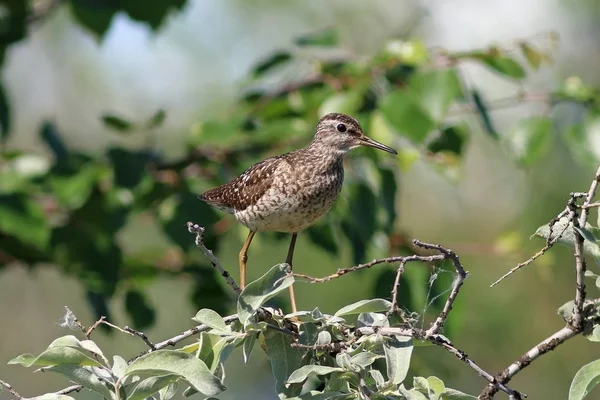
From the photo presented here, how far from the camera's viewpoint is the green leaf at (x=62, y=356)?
2.40 m

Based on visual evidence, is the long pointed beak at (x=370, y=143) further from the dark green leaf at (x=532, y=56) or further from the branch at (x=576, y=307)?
the branch at (x=576, y=307)

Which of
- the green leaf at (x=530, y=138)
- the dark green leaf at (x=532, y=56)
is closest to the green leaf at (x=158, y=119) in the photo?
the green leaf at (x=530, y=138)

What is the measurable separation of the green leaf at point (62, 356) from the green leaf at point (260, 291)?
0.44 meters

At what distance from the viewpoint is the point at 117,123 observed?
20.2 feet

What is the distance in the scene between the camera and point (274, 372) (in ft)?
8.93

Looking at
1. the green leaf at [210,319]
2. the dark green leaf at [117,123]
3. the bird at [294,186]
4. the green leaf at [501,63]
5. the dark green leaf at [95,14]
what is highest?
the dark green leaf at [95,14]

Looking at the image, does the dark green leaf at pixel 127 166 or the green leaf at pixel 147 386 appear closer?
the green leaf at pixel 147 386

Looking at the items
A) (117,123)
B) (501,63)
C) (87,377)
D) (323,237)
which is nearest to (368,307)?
(87,377)

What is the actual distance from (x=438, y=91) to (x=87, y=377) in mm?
3307

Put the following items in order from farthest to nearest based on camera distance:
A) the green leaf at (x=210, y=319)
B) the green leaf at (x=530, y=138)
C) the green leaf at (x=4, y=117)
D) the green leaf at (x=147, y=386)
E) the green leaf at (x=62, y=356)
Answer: the green leaf at (x=4, y=117), the green leaf at (x=530, y=138), the green leaf at (x=210, y=319), the green leaf at (x=147, y=386), the green leaf at (x=62, y=356)

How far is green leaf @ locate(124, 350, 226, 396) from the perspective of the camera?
241 cm

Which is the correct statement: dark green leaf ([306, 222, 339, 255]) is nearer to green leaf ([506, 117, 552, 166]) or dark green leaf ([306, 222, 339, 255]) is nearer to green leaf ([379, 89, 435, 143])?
green leaf ([379, 89, 435, 143])

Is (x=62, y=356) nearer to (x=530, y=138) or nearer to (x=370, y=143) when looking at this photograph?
(x=370, y=143)

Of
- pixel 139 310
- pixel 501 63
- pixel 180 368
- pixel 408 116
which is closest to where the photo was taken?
pixel 180 368
